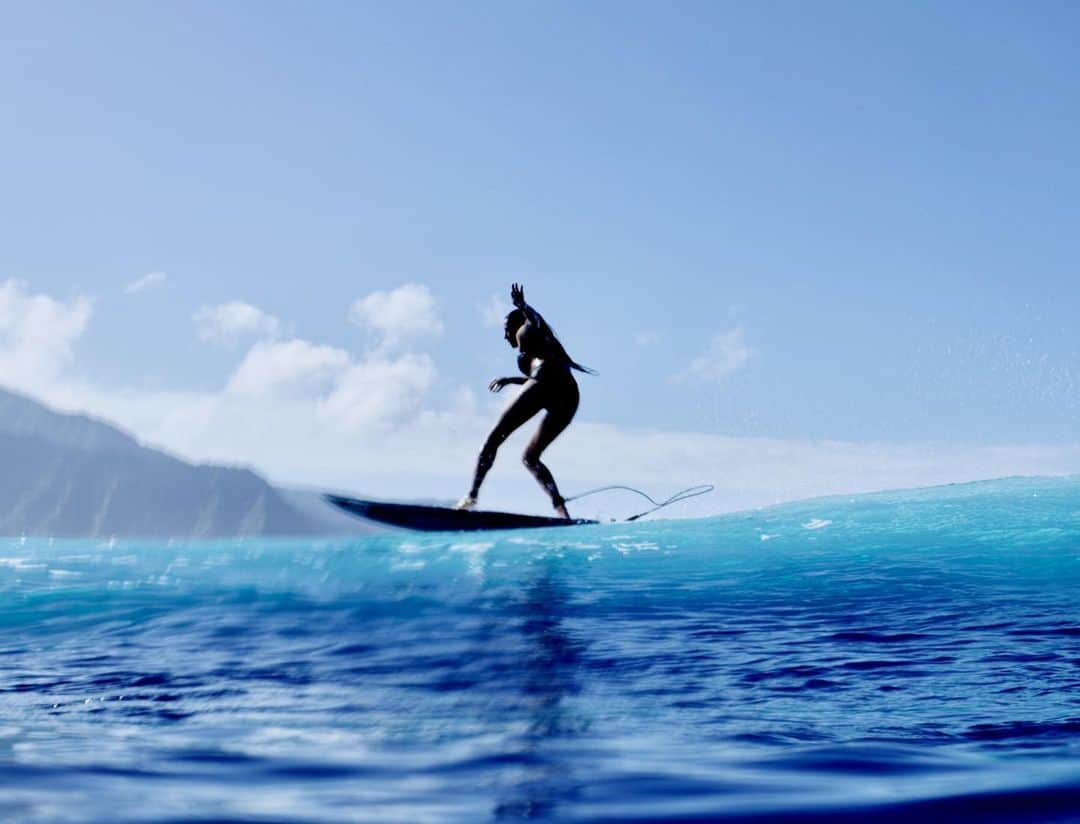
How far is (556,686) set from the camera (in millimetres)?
6188

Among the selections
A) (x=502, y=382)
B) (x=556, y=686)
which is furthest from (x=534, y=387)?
(x=556, y=686)

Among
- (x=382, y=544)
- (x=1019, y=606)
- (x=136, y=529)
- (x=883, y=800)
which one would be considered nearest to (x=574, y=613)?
(x=1019, y=606)

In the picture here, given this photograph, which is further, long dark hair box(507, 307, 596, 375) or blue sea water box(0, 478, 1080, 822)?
long dark hair box(507, 307, 596, 375)

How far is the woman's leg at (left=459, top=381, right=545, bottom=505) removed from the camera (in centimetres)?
1572

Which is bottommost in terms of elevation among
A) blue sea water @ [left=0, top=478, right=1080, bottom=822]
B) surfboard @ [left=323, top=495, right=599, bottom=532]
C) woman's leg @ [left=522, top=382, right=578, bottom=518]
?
blue sea water @ [left=0, top=478, right=1080, bottom=822]

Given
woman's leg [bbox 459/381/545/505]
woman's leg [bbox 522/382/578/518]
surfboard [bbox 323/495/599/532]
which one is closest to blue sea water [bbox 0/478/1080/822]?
surfboard [bbox 323/495/599/532]

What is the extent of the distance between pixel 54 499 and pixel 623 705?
208 meters

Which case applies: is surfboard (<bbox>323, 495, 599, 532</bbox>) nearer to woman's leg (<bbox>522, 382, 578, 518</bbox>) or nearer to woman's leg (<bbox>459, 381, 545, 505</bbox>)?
woman's leg (<bbox>459, 381, 545, 505</bbox>)

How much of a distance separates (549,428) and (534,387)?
71cm

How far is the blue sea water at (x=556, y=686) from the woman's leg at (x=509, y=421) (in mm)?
1821

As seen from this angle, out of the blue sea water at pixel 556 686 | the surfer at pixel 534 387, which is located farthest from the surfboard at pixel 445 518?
the blue sea water at pixel 556 686

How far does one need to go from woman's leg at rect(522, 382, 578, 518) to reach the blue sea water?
2.05m

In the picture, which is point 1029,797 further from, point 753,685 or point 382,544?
point 382,544

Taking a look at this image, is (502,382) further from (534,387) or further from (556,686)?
(556,686)
